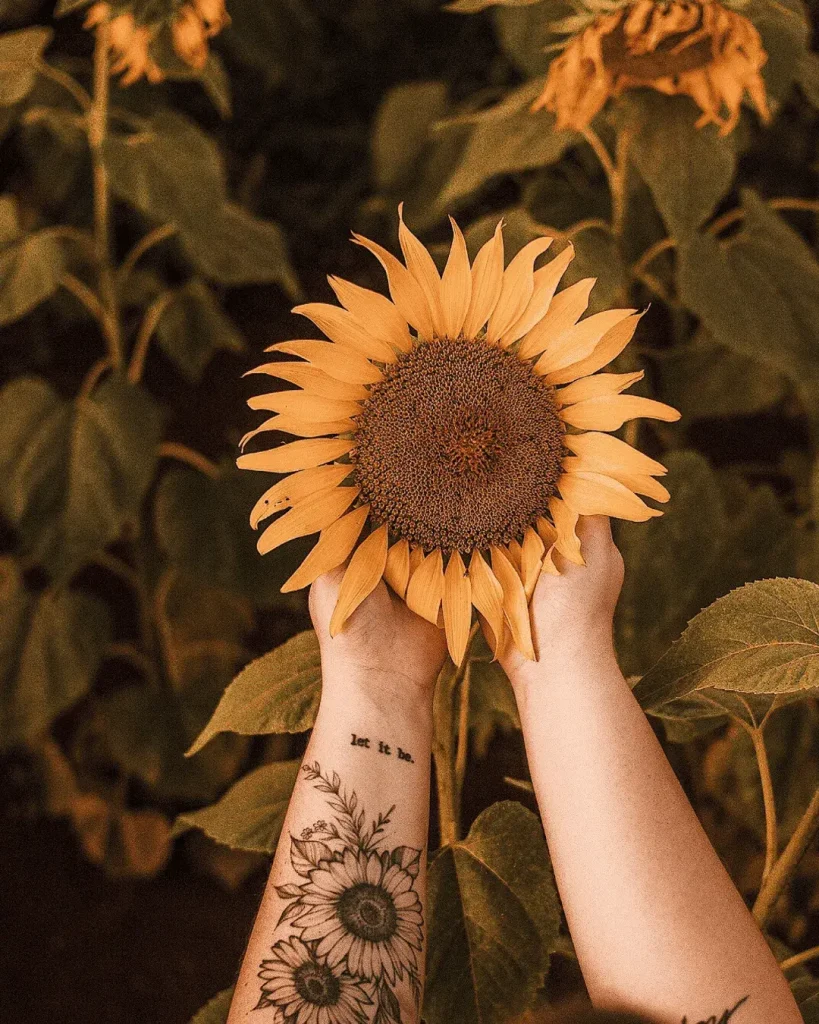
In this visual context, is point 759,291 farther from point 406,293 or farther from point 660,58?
point 406,293

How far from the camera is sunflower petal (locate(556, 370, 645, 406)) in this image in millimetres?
591

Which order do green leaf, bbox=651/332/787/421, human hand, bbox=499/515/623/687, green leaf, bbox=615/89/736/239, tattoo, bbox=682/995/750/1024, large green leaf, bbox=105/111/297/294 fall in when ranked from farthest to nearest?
green leaf, bbox=651/332/787/421, large green leaf, bbox=105/111/297/294, green leaf, bbox=615/89/736/239, human hand, bbox=499/515/623/687, tattoo, bbox=682/995/750/1024

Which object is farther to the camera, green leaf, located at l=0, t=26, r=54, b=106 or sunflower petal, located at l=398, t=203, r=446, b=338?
green leaf, located at l=0, t=26, r=54, b=106

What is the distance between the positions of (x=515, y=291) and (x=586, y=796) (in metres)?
0.30

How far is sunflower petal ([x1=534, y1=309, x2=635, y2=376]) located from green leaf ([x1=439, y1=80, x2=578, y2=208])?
0.99ft

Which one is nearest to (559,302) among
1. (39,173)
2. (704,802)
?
(704,802)

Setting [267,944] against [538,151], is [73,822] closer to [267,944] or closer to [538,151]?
[267,944]

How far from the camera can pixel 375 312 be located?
58cm

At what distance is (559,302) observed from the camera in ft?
1.96

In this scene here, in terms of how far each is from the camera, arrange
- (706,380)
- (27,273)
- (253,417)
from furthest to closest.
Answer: (253,417) < (706,380) < (27,273)

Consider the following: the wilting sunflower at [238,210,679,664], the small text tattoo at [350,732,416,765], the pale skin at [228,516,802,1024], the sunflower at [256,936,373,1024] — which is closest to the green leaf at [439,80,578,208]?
the wilting sunflower at [238,210,679,664]

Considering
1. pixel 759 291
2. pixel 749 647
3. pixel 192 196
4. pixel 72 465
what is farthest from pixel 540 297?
pixel 72 465

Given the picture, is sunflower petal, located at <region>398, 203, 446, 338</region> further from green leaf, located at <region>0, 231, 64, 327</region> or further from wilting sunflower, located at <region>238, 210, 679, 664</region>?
green leaf, located at <region>0, 231, 64, 327</region>

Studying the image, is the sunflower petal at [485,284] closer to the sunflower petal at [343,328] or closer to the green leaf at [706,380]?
the sunflower petal at [343,328]
